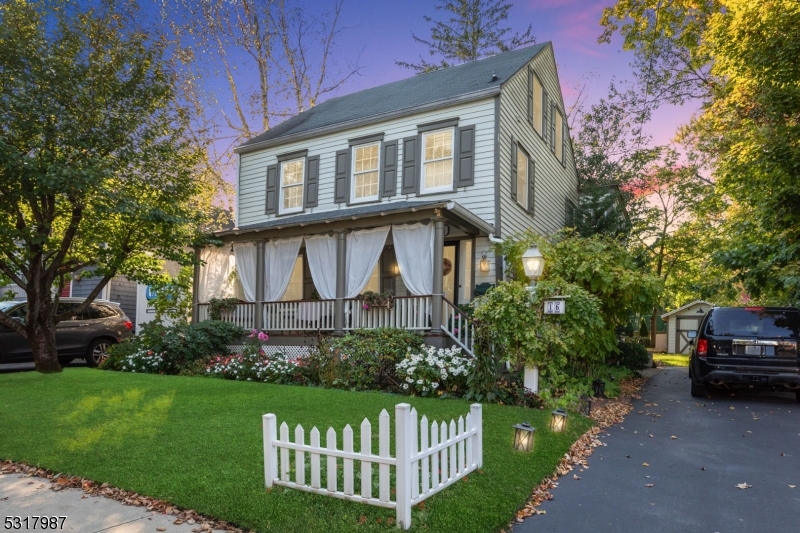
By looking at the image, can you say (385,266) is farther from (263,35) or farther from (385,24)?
(263,35)

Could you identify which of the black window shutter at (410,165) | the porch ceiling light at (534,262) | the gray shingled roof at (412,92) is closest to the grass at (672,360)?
the gray shingled roof at (412,92)

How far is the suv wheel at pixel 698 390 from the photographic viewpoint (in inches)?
372

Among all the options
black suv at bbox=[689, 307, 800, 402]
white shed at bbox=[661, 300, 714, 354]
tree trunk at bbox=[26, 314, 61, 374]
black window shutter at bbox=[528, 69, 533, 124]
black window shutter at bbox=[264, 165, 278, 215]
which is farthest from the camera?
white shed at bbox=[661, 300, 714, 354]

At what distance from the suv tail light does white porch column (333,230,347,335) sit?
21.7ft

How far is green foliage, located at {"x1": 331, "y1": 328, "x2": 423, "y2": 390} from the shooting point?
30.1 ft

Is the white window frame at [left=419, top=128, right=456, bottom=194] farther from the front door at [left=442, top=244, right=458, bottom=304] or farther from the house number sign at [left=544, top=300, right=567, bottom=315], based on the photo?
the house number sign at [left=544, top=300, right=567, bottom=315]

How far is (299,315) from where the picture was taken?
12.1 m

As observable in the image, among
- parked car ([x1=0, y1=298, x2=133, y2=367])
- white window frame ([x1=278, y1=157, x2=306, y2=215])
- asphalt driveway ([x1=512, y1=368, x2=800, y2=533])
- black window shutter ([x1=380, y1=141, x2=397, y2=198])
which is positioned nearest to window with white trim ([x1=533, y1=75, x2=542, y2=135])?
black window shutter ([x1=380, y1=141, x2=397, y2=198])

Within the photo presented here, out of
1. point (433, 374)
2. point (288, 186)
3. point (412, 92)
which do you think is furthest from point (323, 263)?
point (412, 92)

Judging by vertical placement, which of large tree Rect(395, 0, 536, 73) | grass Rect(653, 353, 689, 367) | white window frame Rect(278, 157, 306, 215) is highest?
large tree Rect(395, 0, 536, 73)

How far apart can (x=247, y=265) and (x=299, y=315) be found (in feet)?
7.53

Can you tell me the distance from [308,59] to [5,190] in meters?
15.4

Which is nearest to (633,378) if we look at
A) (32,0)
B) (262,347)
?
(262,347)

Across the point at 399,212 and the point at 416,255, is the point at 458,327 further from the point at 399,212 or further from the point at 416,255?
the point at 399,212
